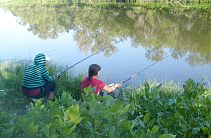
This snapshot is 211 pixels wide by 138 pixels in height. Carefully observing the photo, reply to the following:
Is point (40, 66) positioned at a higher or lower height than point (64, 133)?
lower

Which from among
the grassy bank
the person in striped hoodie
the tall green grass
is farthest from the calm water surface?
the grassy bank

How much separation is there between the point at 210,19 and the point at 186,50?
8288 millimetres

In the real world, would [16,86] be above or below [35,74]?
below

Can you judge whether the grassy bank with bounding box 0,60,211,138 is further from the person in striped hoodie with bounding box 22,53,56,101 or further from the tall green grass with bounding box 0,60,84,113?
the tall green grass with bounding box 0,60,84,113

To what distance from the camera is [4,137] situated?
0.96m

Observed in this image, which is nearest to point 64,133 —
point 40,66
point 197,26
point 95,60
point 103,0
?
point 40,66

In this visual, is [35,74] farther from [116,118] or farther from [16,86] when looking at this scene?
[116,118]

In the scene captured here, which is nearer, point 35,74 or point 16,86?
point 35,74

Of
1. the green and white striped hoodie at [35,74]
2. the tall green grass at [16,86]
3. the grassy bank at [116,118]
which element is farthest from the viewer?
the tall green grass at [16,86]

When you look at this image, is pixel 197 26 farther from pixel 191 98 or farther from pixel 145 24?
pixel 191 98

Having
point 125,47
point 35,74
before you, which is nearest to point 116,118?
point 35,74

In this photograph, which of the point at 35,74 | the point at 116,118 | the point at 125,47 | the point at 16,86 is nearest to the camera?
the point at 116,118

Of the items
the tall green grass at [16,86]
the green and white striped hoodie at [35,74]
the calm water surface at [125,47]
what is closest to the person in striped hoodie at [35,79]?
the green and white striped hoodie at [35,74]

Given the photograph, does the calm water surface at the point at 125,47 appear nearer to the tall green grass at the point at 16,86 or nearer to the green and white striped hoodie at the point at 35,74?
the tall green grass at the point at 16,86
